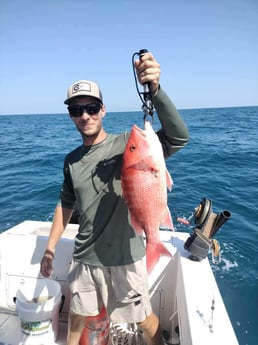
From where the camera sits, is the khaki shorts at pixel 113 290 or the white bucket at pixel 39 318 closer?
the khaki shorts at pixel 113 290

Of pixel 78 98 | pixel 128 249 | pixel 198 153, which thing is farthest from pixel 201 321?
pixel 198 153

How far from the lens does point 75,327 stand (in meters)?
2.41

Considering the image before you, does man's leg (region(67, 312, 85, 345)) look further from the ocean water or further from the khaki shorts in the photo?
the ocean water

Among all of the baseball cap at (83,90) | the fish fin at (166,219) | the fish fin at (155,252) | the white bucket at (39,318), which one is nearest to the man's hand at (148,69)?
the baseball cap at (83,90)

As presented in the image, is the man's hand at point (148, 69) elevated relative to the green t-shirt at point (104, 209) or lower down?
elevated

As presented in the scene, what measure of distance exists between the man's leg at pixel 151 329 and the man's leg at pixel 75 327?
53 cm

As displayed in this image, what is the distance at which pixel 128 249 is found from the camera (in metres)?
2.15

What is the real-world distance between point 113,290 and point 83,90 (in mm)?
1625

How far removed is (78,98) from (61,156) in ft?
Answer: 47.9

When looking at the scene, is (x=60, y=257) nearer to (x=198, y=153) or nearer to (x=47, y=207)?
(x=47, y=207)

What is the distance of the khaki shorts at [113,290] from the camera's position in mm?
2160

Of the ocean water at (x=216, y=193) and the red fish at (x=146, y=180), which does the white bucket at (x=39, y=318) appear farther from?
the ocean water at (x=216, y=193)

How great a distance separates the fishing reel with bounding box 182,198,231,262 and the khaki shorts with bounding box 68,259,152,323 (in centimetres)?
70

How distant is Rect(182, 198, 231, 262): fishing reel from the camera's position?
105 inches
